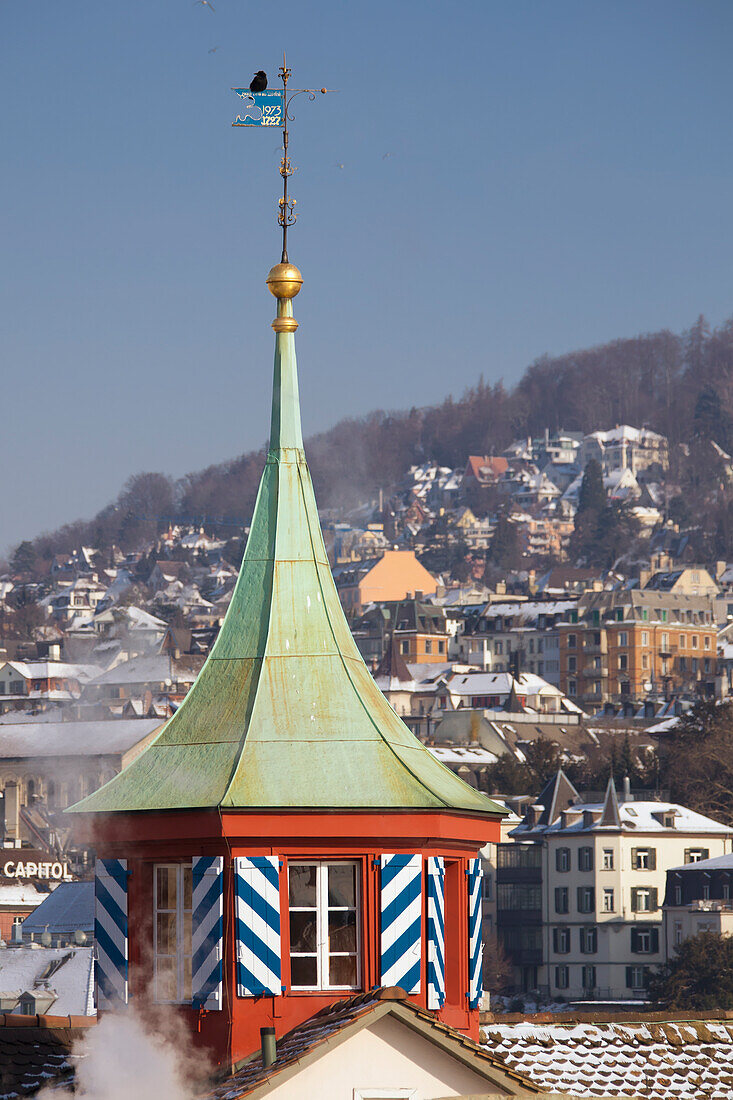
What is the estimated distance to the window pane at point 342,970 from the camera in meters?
17.8

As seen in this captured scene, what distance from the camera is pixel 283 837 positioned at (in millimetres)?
17625

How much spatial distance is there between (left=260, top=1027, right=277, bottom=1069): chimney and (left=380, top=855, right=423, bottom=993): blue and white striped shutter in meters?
1.94

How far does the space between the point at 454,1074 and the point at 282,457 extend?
6231 mm

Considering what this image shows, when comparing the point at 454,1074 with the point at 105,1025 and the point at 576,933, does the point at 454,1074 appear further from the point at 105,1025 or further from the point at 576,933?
the point at 576,933

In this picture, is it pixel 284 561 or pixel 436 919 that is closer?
pixel 436 919

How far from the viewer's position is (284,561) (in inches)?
758

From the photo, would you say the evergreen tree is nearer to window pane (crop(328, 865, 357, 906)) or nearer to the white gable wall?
window pane (crop(328, 865, 357, 906))

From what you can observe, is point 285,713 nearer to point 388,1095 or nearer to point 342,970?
point 342,970

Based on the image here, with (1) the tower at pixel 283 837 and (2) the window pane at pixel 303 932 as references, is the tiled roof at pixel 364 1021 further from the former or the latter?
(2) the window pane at pixel 303 932

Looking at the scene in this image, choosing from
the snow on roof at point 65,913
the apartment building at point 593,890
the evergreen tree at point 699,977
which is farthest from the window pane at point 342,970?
the apartment building at point 593,890

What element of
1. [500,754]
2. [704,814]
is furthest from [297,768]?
[500,754]

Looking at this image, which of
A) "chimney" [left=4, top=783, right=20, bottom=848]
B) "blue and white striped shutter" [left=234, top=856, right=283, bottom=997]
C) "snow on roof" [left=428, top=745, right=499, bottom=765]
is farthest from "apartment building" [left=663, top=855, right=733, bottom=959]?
"blue and white striped shutter" [left=234, top=856, right=283, bottom=997]

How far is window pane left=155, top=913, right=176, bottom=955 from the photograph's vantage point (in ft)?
60.8

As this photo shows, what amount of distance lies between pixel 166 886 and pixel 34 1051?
1.69m
